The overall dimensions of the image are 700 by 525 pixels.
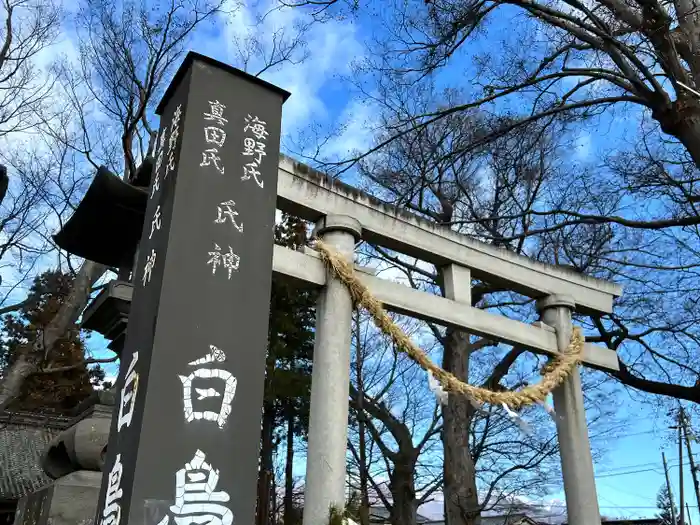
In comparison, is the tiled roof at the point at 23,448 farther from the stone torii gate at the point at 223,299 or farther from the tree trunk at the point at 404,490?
the stone torii gate at the point at 223,299

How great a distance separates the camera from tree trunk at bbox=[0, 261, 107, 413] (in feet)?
29.3

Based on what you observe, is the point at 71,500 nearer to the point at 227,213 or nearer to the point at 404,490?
the point at 227,213

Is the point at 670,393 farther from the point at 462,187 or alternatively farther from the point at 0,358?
the point at 0,358

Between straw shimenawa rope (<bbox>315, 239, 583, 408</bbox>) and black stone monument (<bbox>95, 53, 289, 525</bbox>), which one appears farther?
Result: straw shimenawa rope (<bbox>315, 239, 583, 408</bbox>)

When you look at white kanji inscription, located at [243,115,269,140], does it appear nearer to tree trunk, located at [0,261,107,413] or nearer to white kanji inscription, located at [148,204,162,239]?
white kanji inscription, located at [148,204,162,239]

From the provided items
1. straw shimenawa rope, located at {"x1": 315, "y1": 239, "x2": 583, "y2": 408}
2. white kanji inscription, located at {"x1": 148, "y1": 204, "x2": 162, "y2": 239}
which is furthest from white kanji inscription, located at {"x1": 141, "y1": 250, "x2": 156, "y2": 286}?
straw shimenawa rope, located at {"x1": 315, "y1": 239, "x2": 583, "y2": 408}

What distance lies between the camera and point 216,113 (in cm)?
417

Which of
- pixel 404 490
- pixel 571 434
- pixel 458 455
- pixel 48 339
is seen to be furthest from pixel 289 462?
pixel 571 434

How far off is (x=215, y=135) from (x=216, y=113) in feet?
0.62

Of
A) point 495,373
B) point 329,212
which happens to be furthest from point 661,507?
point 329,212

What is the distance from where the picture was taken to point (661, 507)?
32.9 metres

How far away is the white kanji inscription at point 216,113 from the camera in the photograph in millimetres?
4137

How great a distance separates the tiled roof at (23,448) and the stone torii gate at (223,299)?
490 inches

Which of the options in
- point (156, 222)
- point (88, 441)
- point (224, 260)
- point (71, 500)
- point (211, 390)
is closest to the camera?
point (211, 390)
